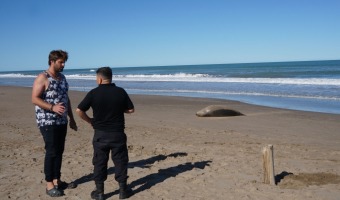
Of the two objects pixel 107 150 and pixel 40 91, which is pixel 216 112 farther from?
pixel 40 91

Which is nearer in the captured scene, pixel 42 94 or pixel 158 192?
pixel 42 94

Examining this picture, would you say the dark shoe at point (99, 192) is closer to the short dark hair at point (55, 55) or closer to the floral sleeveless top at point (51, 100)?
the floral sleeveless top at point (51, 100)

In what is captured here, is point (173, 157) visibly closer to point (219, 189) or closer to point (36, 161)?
point (219, 189)

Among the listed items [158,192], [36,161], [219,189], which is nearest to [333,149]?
[219,189]

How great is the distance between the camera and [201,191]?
17.0 ft

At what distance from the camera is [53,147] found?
4883mm

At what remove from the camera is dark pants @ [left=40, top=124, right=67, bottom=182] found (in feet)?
15.8

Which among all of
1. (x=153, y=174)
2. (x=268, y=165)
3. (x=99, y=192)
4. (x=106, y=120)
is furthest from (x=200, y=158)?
(x=106, y=120)

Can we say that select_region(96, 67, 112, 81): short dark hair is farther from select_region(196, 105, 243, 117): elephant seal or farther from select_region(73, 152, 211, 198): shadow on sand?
select_region(196, 105, 243, 117): elephant seal

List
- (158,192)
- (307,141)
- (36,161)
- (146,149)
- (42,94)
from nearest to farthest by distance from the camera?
(42,94) → (158,192) → (36,161) → (146,149) → (307,141)

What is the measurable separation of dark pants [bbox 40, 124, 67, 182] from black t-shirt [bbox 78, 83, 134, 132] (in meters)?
0.53

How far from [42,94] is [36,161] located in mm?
2582

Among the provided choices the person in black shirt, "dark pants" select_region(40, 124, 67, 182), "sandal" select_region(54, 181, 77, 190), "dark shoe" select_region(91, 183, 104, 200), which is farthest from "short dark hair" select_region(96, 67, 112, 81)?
"sandal" select_region(54, 181, 77, 190)

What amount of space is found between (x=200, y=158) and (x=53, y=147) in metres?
3.09
